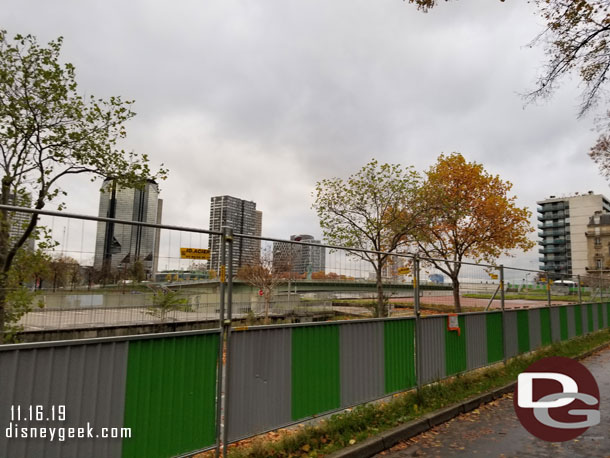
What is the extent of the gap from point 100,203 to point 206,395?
29.1 ft

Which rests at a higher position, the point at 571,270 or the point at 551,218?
the point at 551,218

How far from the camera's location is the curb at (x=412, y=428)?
4.53 meters

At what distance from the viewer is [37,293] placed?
313 centimetres

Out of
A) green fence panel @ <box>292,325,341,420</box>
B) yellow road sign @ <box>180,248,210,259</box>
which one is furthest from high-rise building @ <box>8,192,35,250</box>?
green fence panel @ <box>292,325,341,420</box>

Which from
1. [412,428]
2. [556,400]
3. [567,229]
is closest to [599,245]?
[567,229]

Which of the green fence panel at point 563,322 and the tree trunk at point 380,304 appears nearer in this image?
the tree trunk at point 380,304

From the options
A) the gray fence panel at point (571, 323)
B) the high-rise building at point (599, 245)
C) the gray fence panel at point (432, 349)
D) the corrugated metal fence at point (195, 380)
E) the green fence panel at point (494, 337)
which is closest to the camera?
the corrugated metal fence at point (195, 380)

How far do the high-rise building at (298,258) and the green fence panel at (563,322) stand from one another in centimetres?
1031

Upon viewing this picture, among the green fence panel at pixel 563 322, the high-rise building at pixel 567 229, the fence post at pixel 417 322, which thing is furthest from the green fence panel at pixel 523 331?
the high-rise building at pixel 567 229

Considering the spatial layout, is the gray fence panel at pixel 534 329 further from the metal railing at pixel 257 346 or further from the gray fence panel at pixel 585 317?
the gray fence panel at pixel 585 317

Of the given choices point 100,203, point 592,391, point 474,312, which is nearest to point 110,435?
point 474,312

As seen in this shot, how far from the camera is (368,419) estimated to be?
17.3 feet

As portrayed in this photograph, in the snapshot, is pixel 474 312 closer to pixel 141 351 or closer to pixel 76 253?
pixel 141 351

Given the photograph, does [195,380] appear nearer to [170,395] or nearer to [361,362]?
[170,395]
